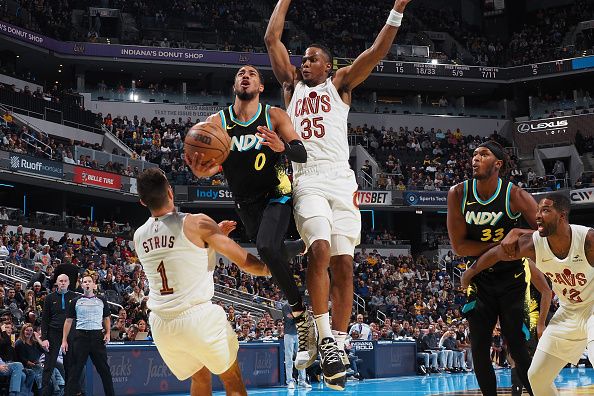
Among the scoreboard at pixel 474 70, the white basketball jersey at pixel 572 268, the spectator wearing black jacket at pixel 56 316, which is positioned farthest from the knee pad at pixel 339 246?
the scoreboard at pixel 474 70

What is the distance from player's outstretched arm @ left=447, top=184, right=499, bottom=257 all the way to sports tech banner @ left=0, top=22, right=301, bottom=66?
115 ft

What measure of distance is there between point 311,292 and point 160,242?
1.41 meters

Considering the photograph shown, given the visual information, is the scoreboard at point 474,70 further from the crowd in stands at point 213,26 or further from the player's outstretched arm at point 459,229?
the player's outstretched arm at point 459,229

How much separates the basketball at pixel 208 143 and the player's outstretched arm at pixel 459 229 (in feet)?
8.90

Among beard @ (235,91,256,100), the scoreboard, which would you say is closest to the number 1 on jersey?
beard @ (235,91,256,100)

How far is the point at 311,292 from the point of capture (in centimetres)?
723

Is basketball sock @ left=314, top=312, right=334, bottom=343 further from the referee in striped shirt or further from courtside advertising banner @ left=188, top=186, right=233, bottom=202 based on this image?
courtside advertising banner @ left=188, top=186, right=233, bottom=202

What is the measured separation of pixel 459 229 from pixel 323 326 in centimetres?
224

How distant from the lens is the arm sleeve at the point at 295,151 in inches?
275

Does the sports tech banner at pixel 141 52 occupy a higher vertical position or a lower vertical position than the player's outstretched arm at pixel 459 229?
higher

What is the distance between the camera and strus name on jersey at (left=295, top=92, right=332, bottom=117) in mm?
7723

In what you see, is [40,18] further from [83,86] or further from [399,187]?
[399,187]

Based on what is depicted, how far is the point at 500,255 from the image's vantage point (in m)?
7.89

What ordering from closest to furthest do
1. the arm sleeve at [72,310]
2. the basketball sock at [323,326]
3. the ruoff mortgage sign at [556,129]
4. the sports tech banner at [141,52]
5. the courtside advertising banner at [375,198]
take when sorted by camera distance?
the basketball sock at [323,326]
the arm sleeve at [72,310]
the sports tech banner at [141,52]
the courtside advertising banner at [375,198]
the ruoff mortgage sign at [556,129]
